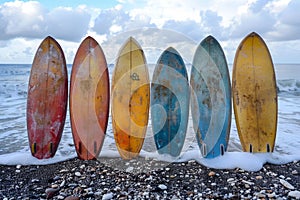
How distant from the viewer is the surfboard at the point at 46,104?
2.55 m

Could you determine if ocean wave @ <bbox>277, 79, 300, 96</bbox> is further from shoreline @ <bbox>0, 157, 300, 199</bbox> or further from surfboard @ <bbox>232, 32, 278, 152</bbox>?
shoreline @ <bbox>0, 157, 300, 199</bbox>

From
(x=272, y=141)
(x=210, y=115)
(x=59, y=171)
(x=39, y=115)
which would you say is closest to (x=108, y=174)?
(x=59, y=171)

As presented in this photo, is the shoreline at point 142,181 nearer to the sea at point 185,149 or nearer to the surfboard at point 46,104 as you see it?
the sea at point 185,149

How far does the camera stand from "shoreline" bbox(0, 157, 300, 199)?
6.30 ft

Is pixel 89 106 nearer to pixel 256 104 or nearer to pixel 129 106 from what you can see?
pixel 129 106

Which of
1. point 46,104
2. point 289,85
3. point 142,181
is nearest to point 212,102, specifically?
Result: point 142,181

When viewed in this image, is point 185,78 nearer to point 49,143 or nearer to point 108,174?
point 108,174

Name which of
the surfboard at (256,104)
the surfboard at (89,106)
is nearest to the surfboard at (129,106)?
the surfboard at (89,106)

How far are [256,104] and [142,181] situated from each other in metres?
1.35

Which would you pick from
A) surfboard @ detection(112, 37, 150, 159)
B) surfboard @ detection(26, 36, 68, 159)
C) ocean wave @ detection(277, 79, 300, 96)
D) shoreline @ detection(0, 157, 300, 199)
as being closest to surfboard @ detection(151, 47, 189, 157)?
surfboard @ detection(112, 37, 150, 159)

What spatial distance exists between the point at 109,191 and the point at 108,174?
28cm

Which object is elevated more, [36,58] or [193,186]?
[36,58]

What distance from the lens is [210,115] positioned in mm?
2562

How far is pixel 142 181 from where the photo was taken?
2105mm
